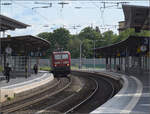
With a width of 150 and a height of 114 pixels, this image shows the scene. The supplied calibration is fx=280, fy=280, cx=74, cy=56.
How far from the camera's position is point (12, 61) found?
28406mm

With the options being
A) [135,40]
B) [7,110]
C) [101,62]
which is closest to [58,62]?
[135,40]

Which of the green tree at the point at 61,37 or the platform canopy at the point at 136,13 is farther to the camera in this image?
the green tree at the point at 61,37

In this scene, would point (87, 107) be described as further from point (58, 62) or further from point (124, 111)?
point (58, 62)

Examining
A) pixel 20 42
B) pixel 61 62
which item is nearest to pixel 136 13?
pixel 20 42

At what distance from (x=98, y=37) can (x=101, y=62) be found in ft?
94.9

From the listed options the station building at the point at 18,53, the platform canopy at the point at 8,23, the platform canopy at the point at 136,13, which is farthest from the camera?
the station building at the point at 18,53

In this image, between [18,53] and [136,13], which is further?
[18,53]

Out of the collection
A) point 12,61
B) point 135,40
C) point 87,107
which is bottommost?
point 87,107

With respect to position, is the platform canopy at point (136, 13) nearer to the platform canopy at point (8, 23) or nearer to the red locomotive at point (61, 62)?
the platform canopy at point (8, 23)

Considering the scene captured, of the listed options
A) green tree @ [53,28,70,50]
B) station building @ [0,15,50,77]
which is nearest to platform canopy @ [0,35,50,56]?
station building @ [0,15,50,77]

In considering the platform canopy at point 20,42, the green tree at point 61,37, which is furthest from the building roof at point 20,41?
the green tree at point 61,37

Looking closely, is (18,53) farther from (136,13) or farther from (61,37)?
(61,37)

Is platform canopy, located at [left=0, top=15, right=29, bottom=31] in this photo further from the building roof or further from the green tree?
the green tree

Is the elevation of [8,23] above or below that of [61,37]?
below
